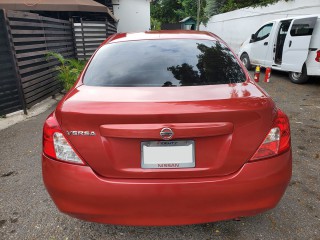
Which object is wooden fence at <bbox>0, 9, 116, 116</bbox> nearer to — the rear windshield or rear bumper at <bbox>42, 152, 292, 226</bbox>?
the rear windshield

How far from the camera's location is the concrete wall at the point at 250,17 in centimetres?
1225

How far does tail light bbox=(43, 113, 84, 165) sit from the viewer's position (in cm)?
174

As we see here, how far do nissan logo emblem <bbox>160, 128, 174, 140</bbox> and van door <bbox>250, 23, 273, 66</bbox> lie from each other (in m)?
9.21

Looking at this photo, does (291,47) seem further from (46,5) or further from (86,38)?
(46,5)

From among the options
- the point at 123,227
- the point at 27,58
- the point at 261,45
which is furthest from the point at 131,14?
the point at 123,227

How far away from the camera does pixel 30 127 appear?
4.99 m

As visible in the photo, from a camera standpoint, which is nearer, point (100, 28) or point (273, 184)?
point (273, 184)

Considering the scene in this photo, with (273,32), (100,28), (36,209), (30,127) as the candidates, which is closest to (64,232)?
(36,209)

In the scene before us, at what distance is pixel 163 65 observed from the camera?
2291 millimetres

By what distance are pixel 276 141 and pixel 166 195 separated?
79cm

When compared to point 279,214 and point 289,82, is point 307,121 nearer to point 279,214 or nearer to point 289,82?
point 279,214

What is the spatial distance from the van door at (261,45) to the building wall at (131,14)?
13.3m

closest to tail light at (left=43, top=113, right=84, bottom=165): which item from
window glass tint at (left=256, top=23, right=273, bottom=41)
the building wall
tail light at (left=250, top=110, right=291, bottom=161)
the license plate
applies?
the license plate

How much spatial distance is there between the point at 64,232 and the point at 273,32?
9.30m
